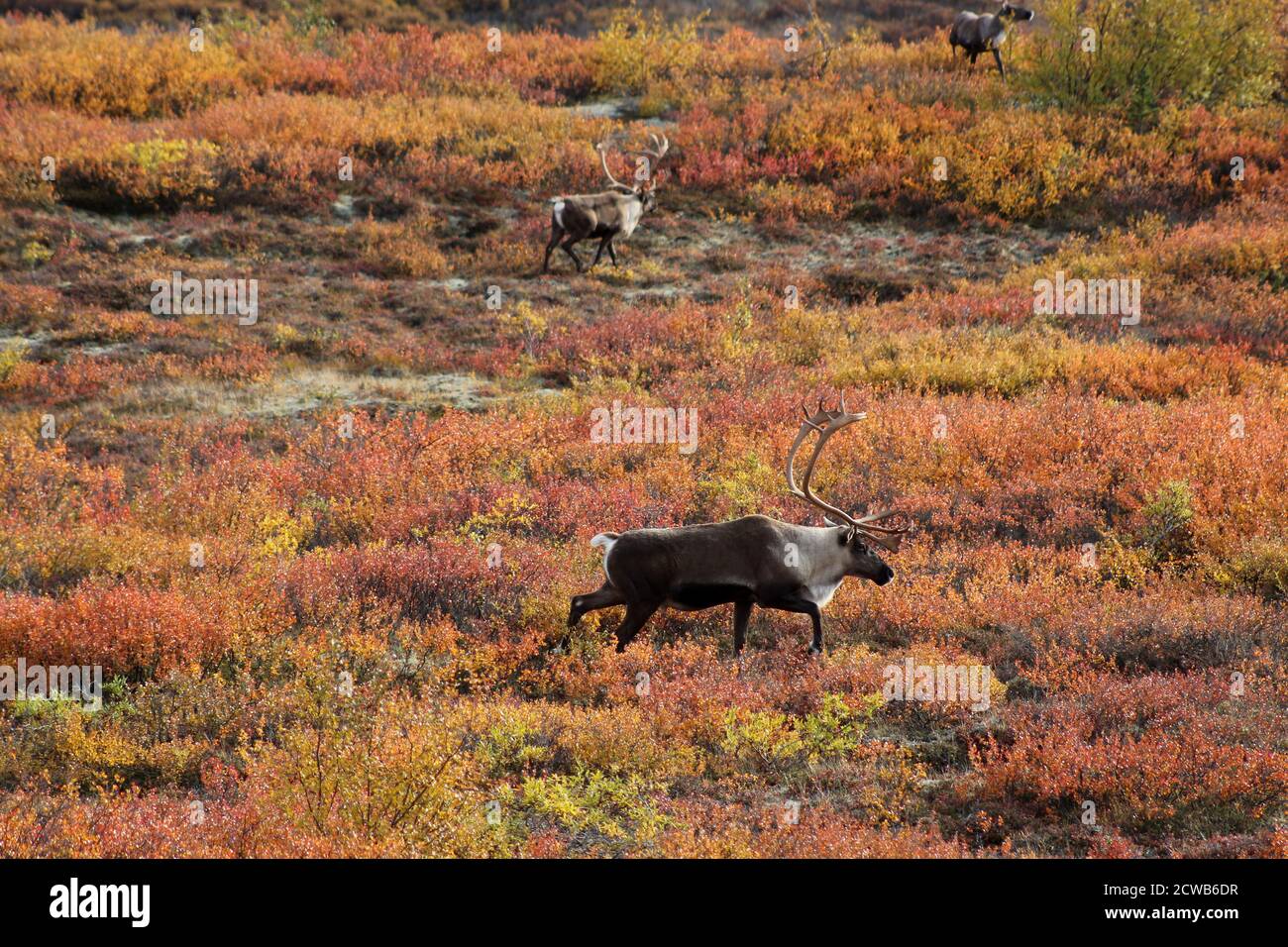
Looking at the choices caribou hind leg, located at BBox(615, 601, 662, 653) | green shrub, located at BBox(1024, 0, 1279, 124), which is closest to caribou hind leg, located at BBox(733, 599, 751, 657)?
caribou hind leg, located at BBox(615, 601, 662, 653)

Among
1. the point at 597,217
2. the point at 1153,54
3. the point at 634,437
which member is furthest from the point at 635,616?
the point at 1153,54

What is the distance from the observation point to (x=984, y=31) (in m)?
27.0

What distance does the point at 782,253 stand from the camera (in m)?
20.8

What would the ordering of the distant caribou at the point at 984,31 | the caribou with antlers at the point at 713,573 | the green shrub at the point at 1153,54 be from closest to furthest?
the caribou with antlers at the point at 713,573, the green shrub at the point at 1153,54, the distant caribou at the point at 984,31

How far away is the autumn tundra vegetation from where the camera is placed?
619 cm

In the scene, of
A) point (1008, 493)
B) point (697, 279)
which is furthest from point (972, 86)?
point (1008, 493)

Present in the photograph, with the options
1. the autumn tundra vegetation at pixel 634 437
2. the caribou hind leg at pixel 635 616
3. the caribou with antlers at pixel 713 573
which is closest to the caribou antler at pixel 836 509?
the caribou with antlers at pixel 713 573

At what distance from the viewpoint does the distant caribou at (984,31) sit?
26906 mm

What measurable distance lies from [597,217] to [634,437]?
802 centimetres

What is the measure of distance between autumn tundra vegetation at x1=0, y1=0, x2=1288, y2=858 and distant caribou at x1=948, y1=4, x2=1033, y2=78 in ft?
2.03

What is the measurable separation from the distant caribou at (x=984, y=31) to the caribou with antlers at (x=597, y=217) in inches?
462

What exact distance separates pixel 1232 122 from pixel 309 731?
81.6 feet

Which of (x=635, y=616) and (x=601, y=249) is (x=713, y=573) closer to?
(x=635, y=616)

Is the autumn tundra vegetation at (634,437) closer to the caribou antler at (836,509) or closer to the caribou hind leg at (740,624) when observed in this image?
the caribou hind leg at (740,624)
